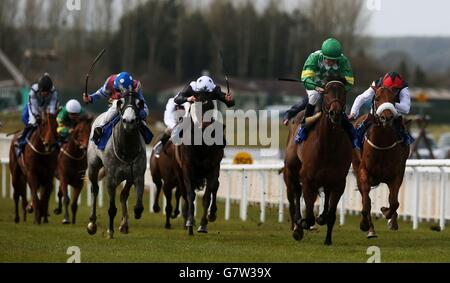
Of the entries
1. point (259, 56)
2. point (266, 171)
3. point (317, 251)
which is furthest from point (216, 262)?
point (259, 56)

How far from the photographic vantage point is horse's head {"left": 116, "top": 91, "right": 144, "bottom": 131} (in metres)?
14.3

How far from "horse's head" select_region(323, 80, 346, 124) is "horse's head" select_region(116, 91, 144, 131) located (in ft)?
7.45

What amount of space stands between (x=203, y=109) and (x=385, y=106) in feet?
7.85

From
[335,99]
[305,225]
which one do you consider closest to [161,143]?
[305,225]

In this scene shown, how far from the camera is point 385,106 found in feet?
47.9

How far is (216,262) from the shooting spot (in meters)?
11.9

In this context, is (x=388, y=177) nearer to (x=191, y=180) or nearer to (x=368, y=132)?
(x=368, y=132)

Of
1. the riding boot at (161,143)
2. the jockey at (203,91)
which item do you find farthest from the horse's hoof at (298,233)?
the riding boot at (161,143)

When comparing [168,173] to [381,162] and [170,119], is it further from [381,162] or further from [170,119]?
[381,162]

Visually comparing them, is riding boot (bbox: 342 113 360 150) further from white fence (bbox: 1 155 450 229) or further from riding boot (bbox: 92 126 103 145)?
white fence (bbox: 1 155 450 229)

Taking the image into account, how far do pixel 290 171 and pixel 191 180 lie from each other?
4.83ft

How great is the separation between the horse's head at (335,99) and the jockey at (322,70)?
29.4 inches

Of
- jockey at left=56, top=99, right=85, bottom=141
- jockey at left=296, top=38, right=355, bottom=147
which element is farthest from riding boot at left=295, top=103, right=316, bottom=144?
jockey at left=56, top=99, right=85, bottom=141

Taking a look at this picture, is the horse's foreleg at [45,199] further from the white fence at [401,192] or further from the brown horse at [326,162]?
the brown horse at [326,162]
